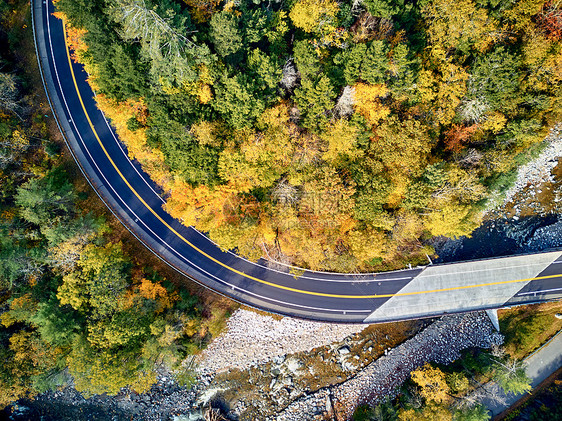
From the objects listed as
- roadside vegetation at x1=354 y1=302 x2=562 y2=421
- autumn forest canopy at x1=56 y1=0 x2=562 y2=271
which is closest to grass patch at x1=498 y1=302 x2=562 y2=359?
roadside vegetation at x1=354 y1=302 x2=562 y2=421

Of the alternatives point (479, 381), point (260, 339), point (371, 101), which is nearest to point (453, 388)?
point (479, 381)

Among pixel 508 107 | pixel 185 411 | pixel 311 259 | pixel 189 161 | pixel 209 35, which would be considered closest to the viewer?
pixel 209 35

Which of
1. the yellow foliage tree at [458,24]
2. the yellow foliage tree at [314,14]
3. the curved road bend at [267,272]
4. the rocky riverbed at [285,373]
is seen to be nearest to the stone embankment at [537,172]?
the rocky riverbed at [285,373]

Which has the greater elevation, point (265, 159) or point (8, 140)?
point (8, 140)

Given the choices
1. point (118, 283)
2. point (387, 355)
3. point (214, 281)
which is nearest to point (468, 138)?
point (387, 355)

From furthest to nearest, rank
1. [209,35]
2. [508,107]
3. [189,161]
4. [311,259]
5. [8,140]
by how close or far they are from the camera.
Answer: [311,259] → [8,140] → [508,107] → [189,161] → [209,35]

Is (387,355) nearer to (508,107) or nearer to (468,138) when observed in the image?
(468,138)

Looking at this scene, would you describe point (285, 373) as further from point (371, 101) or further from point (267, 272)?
point (371, 101)
